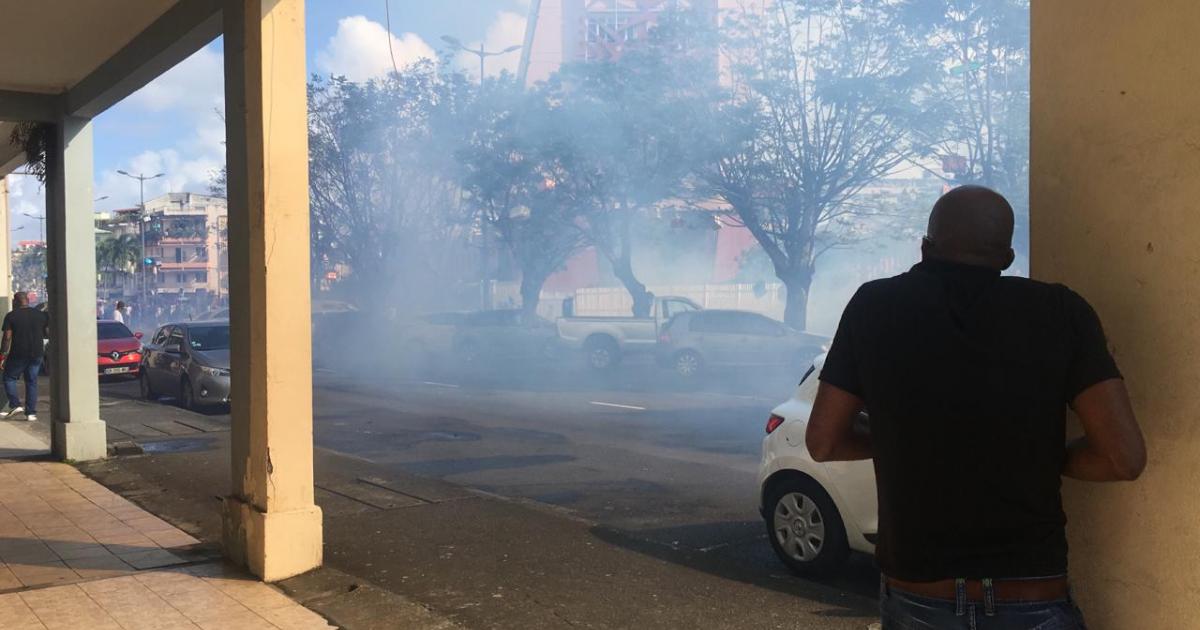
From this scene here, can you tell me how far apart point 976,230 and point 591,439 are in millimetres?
9831

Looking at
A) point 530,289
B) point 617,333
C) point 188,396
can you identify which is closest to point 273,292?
point 188,396

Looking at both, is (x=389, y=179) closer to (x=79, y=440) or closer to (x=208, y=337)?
(x=208, y=337)

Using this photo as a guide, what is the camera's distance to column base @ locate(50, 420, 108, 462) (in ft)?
31.9

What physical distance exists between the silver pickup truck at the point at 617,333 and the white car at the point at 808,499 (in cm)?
1528

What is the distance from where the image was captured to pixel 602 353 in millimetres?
22172

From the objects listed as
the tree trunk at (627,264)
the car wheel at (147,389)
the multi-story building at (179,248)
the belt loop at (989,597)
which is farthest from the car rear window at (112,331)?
the multi-story building at (179,248)

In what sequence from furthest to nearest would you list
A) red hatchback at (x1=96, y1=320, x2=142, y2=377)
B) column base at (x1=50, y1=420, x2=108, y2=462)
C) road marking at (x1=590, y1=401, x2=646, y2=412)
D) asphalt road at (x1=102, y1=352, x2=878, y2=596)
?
red hatchback at (x1=96, y1=320, x2=142, y2=377) → road marking at (x1=590, y1=401, x2=646, y2=412) → column base at (x1=50, y1=420, x2=108, y2=462) → asphalt road at (x1=102, y1=352, x2=878, y2=596)

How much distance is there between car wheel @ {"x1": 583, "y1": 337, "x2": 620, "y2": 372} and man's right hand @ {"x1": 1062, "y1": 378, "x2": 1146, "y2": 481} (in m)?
20.1

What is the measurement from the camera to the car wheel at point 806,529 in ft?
18.7

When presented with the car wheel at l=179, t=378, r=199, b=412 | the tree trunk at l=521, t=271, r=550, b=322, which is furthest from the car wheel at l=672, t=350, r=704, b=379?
the car wheel at l=179, t=378, r=199, b=412

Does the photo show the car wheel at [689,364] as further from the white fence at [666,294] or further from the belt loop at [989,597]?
the belt loop at [989,597]

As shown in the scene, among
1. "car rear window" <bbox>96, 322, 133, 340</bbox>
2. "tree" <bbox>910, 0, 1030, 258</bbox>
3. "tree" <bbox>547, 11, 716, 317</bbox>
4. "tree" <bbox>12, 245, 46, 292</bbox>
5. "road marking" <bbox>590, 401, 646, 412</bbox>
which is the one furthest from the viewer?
"tree" <bbox>12, 245, 46, 292</bbox>

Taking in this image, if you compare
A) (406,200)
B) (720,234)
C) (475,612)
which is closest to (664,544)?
(475,612)

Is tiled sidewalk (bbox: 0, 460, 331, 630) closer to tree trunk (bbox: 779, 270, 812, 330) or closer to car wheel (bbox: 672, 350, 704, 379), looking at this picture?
car wheel (bbox: 672, 350, 704, 379)
